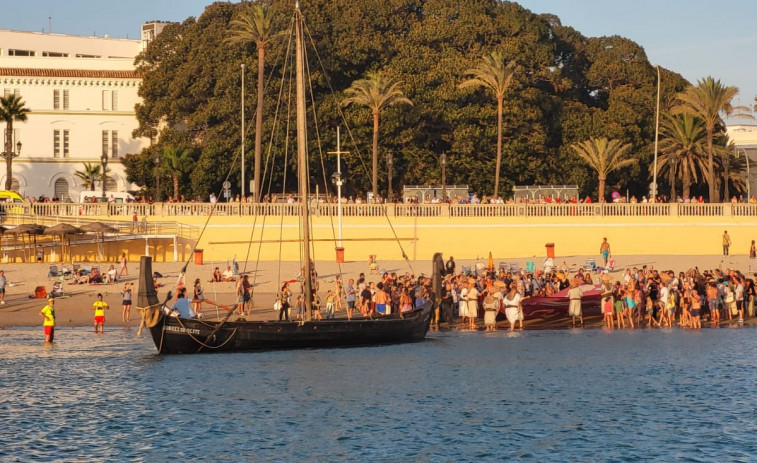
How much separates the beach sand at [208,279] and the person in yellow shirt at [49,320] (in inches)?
175

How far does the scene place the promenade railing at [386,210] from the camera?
61156 millimetres

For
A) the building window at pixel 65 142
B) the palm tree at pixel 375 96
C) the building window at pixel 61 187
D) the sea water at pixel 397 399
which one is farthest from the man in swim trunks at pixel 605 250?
the building window at pixel 65 142

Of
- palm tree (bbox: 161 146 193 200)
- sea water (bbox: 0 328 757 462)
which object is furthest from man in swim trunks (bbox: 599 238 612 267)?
palm tree (bbox: 161 146 193 200)

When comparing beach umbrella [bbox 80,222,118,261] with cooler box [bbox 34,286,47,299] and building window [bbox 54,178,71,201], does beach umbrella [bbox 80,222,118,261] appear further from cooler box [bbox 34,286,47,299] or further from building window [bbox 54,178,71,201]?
building window [bbox 54,178,71,201]

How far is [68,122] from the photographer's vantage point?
280 ft

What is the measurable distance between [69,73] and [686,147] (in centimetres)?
4120

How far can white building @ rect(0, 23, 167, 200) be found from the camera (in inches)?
3327

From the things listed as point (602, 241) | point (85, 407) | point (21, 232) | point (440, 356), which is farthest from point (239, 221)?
point (85, 407)

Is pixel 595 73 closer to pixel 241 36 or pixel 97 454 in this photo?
pixel 241 36

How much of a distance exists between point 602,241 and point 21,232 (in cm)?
2785

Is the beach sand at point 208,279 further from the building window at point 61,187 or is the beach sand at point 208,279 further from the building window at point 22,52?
the building window at point 22,52

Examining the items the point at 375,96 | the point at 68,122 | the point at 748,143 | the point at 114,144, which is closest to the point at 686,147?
the point at 375,96

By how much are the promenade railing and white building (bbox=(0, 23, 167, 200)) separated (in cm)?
2305

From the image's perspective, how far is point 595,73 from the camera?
85812mm
